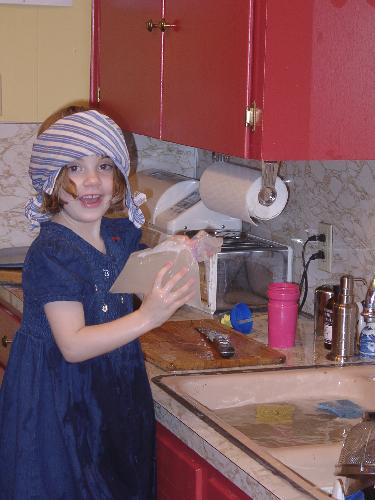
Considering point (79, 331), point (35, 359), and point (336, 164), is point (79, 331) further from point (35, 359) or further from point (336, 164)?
point (336, 164)

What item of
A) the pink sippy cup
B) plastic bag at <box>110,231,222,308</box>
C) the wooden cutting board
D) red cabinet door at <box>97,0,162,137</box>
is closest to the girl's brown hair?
plastic bag at <box>110,231,222,308</box>

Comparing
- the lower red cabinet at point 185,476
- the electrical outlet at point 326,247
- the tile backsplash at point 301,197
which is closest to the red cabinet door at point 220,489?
the lower red cabinet at point 185,476

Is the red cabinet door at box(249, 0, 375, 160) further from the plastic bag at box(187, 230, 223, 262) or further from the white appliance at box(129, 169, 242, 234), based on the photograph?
the white appliance at box(129, 169, 242, 234)

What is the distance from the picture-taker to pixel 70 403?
202 cm

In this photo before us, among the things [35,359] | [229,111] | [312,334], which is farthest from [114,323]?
[312,334]

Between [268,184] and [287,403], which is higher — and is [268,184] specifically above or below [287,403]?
above

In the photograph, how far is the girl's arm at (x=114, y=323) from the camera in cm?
190

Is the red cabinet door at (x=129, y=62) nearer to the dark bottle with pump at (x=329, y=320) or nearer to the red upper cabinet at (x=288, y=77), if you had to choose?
the red upper cabinet at (x=288, y=77)

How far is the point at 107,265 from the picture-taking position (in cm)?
207

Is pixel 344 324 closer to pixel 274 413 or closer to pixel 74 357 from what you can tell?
pixel 274 413

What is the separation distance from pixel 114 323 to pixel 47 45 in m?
1.37

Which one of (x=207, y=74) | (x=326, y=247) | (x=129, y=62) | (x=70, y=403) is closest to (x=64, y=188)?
(x=70, y=403)

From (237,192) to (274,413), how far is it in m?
0.67

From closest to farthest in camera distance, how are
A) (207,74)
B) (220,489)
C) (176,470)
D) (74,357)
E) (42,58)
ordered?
1. (220,489)
2. (74,357)
3. (176,470)
4. (207,74)
5. (42,58)
